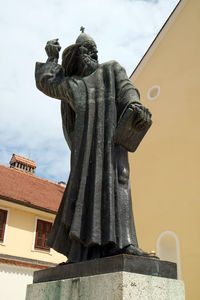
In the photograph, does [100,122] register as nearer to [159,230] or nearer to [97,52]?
[97,52]

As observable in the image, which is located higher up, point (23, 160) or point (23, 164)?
point (23, 160)

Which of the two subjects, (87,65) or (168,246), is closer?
(87,65)

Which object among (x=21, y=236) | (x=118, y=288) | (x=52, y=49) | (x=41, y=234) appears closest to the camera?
(x=118, y=288)

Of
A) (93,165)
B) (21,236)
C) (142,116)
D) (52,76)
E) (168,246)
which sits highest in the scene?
(21,236)

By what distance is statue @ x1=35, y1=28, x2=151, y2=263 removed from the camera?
273cm

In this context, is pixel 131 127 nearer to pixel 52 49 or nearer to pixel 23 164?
pixel 52 49

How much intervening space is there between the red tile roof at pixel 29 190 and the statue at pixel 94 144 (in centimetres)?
1105

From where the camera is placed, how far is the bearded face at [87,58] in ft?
11.6

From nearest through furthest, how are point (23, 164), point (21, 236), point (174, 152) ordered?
point (174, 152), point (21, 236), point (23, 164)

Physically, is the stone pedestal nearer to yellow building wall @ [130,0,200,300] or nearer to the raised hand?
the raised hand

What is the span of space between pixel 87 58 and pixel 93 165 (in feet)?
3.90

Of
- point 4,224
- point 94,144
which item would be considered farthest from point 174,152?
point 94,144

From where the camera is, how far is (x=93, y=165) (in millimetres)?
3000

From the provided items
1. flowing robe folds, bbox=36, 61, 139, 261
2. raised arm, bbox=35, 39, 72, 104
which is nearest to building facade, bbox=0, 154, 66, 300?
raised arm, bbox=35, 39, 72, 104
